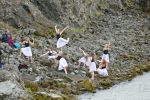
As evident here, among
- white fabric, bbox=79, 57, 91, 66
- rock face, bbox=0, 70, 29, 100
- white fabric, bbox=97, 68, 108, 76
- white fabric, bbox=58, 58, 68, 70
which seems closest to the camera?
rock face, bbox=0, 70, 29, 100

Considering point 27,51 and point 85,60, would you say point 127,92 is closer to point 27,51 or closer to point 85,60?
point 85,60

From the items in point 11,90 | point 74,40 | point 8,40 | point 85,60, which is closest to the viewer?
point 11,90

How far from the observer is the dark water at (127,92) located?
103 feet

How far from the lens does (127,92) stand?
3325 centimetres

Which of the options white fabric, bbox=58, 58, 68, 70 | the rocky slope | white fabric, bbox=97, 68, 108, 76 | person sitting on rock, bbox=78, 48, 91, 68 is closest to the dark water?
the rocky slope

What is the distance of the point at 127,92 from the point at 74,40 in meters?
16.0

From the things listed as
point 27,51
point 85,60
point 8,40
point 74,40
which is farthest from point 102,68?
point 74,40

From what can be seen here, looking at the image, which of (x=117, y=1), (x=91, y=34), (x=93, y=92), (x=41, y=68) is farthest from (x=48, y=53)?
(x=117, y=1)

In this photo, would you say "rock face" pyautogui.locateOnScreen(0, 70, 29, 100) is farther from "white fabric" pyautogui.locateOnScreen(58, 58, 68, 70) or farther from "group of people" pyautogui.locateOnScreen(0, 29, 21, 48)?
"group of people" pyautogui.locateOnScreen(0, 29, 21, 48)

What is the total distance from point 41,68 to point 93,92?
16.1ft

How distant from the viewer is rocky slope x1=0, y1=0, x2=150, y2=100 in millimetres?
31312

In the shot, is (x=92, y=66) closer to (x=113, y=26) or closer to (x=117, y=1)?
(x=113, y=26)

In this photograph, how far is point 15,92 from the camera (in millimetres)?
25016

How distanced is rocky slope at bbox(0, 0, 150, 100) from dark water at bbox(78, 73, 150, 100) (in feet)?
2.23
